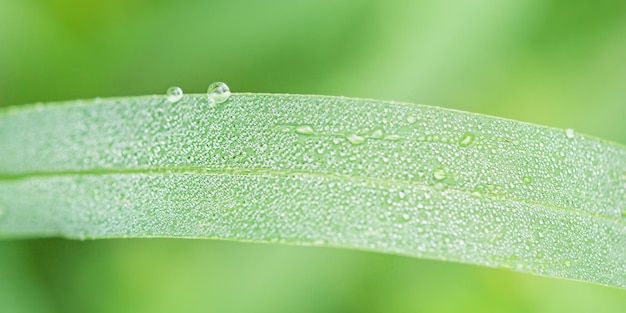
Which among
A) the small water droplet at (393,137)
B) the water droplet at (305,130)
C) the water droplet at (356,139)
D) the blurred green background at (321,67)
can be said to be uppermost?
the blurred green background at (321,67)

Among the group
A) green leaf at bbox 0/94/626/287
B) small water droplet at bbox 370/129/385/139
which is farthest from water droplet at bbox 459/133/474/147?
small water droplet at bbox 370/129/385/139

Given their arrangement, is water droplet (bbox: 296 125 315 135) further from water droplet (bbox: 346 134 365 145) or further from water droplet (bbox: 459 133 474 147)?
water droplet (bbox: 459 133 474 147)

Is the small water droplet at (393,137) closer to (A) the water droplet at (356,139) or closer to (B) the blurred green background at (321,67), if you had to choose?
(A) the water droplet at (356,139)

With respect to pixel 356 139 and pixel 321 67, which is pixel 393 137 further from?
pixel 321 67

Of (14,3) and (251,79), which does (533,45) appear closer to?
(251,79)

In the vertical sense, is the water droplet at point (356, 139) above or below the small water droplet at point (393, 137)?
below

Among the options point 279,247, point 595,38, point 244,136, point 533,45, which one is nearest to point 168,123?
point 244,136

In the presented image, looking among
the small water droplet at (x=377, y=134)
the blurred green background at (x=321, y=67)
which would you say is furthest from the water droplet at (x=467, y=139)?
the blurred green background at (x=321, y=67)

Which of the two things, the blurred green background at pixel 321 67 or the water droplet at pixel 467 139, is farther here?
the blurred green background at pixel 321 67
